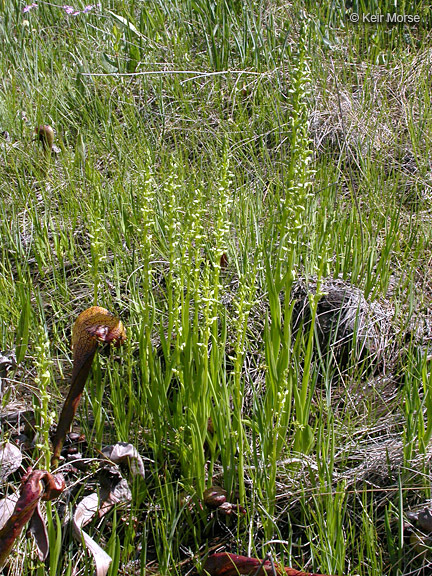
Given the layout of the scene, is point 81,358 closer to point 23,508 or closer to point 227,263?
point 23,508

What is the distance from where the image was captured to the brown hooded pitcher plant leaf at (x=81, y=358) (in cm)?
171

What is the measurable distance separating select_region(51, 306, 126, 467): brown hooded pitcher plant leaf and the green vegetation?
0.27ft

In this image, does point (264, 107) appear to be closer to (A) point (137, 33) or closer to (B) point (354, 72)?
(B) point (354, 72)

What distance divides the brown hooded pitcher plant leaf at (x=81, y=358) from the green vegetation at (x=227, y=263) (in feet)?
0.27

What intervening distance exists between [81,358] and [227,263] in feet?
3.46

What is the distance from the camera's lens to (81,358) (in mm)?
1715

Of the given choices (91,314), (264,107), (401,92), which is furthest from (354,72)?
(91,314)

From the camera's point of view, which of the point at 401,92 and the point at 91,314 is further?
the point at 401,92

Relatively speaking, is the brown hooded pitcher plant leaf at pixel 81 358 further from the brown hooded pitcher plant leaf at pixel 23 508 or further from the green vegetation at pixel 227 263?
the brown hooded pitcher plant leaf at pixel 23 508

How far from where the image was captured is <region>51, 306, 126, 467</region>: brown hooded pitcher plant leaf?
5.61ft

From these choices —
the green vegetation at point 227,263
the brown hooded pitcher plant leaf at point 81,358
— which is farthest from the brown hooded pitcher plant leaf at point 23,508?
the brown hooded pitcher plant leaf at point 81,358

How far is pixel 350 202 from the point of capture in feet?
9.70

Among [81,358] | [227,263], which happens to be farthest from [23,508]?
[227,263]

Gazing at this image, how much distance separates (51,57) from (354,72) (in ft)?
6.93
